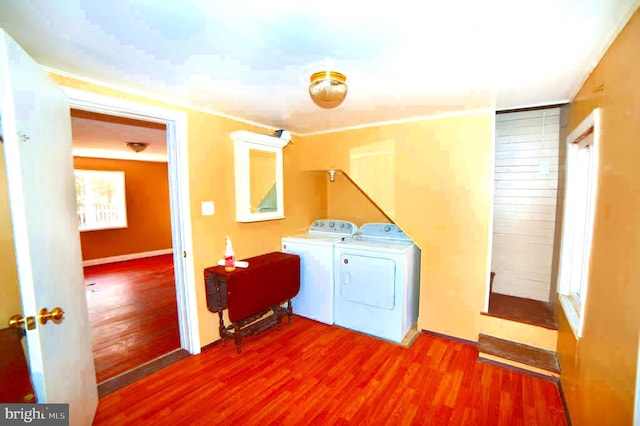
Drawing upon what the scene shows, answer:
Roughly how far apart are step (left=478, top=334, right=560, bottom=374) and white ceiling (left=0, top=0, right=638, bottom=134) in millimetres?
2031

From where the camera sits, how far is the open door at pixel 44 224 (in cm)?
110

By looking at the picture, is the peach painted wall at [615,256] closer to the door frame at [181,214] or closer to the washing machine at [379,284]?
the washing machine at [379,284]

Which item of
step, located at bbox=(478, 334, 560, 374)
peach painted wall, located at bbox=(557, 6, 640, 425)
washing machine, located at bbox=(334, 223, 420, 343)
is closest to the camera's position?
peach painted wall, located at bbox=(557, 6, 640, 425)

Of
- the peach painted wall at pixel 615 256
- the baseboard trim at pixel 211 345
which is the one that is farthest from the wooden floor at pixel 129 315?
the peach painted wall at pixel 615 256

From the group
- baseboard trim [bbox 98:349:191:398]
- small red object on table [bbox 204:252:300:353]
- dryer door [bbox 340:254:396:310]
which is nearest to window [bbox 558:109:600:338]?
dryer door [bbox 340:254:396:310]

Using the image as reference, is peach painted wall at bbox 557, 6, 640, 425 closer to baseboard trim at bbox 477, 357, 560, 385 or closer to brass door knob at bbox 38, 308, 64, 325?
baseboard trim at bbox 477, 357, 560, 385

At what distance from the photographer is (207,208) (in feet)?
8.17

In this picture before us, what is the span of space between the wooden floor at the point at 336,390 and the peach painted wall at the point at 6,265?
954 mm

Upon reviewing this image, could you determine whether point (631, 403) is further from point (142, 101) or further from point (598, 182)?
point (142, 101)

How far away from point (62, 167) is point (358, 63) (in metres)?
1.75

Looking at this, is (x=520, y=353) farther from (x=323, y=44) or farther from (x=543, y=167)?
(x=323, y=44)

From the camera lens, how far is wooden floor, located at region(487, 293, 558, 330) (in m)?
2.35

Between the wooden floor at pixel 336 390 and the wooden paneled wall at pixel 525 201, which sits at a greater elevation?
the wooden paneled wall at pixel 525 201

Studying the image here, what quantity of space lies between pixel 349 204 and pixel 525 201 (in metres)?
1.96
